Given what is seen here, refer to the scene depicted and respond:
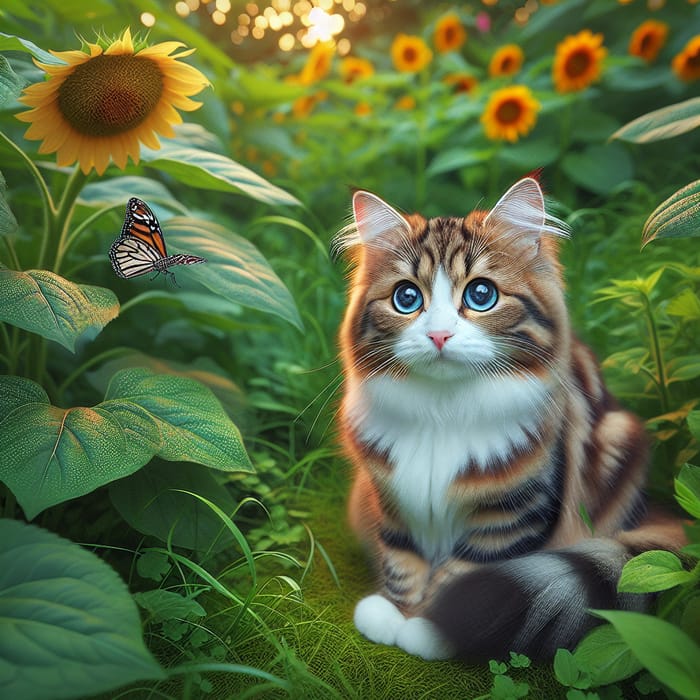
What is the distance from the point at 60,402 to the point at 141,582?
1.41 ft

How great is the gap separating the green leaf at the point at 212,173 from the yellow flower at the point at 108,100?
0.21m

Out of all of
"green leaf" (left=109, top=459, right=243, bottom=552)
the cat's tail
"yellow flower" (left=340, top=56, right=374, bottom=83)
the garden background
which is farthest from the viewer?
"yellow flower" (left=340, top=56, right=374, bottom=83)

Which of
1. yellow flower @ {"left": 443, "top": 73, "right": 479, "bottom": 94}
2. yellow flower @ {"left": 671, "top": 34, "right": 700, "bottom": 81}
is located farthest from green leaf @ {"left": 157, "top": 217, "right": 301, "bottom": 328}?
yellow flower @ {"left": 443, "top": 73, "right": 479, "bottom": 94}

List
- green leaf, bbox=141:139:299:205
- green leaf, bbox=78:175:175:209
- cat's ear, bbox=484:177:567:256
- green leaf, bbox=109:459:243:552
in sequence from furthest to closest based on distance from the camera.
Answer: green leaf, bbox=78:175:175:209
green leaf, bbox=141:139:299:205
green leaf, bbox=109:459:243:552
cat's ear, bbox=484:177:567:256

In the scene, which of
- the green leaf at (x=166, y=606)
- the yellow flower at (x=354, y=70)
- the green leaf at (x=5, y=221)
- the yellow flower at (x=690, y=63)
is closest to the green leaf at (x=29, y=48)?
the green leaf at (x=5, y=221)

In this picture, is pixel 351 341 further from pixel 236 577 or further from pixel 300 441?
pixel 300 441

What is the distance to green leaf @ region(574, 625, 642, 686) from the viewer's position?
98 cm

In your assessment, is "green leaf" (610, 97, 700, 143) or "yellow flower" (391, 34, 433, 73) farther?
"yellow flower" (391, 34, 433, 73)

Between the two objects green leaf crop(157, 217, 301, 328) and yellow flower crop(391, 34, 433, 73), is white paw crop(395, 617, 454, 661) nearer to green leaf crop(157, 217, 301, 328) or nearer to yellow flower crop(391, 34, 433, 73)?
green leaf crop(157, 217, 301, 328)

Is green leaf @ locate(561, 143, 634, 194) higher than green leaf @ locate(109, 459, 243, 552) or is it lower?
higher

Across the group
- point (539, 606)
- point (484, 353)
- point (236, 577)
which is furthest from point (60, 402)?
point (539, 606)

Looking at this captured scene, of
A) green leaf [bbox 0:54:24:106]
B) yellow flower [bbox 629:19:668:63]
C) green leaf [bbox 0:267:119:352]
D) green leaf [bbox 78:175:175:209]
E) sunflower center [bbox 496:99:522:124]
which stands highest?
yellow flower [bbox 629:19:668:63]

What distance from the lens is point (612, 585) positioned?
1.10 m

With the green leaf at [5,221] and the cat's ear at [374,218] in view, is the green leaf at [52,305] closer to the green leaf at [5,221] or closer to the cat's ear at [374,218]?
the green leaf at [5,221]
